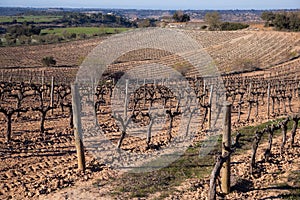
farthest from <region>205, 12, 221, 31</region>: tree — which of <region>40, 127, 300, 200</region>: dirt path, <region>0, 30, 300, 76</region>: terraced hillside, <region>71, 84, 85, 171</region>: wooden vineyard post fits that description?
<region>71, 84, 85, 171</region>: wooden vineyard post

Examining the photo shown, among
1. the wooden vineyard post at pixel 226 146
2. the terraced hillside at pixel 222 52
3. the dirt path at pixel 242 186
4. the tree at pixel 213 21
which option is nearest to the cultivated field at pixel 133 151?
the dirt path at pixel 242 186

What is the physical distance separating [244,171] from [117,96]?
10.9 m

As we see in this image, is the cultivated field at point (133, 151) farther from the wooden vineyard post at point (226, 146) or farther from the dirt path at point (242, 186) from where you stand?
the wooden vineyard post at point (226, 146)

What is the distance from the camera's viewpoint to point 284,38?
42.6 m

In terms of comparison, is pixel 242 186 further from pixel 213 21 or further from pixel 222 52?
pixel 213 21

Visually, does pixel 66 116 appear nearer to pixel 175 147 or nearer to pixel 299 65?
pixel 175 147

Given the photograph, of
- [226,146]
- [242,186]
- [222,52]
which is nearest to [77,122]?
[226,146]

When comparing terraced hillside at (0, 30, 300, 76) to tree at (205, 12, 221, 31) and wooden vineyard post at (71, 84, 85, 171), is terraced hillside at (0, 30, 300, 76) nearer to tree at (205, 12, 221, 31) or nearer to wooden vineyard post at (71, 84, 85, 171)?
tree at (205, 12, 221, 31)

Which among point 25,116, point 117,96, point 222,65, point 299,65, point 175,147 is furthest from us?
point 222,65

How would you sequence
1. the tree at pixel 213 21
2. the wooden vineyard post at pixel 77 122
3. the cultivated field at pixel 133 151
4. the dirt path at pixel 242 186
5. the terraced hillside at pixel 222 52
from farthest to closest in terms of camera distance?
the tree at pixel 213 21 → the terraced hillside at pixel 222 52 → the wooden vineyard post at pixel 77 122 → the cultivated field at pixel 133 151 → the dirt path at pixel 242 186

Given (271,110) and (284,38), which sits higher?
(284,38)

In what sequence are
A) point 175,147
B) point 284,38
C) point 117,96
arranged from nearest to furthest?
point 175,147 → point 117,96 → point 284,38

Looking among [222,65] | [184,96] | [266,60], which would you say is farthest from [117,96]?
[266,60]

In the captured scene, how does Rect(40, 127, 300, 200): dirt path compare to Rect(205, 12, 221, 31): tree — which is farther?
Rect(205, 12, 221, 31): tree
